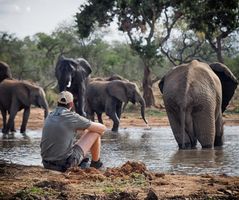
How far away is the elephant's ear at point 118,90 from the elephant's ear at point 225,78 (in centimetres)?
690

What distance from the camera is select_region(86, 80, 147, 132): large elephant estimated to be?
2125cm

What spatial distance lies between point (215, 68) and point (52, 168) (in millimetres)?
7080

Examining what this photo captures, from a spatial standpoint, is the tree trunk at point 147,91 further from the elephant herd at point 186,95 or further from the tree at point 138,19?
the elephant herd at point 186,95

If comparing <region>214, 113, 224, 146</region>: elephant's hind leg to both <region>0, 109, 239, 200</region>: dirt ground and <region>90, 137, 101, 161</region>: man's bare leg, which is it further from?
<region>0, 109, 239, 200</region>: dirt ground

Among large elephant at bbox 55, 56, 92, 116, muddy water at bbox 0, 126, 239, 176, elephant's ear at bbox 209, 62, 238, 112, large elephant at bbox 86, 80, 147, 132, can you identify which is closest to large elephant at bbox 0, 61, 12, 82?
large elephant at bbox 55, 56, 92, 116

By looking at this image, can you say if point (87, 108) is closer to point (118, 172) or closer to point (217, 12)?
point (217, 12)

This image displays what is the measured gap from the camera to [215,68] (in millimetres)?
14055

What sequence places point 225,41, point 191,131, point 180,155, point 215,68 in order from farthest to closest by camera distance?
point 225,41 → point 215,68 → point 191,131 → point 180,155

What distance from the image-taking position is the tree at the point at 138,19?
3156 cm

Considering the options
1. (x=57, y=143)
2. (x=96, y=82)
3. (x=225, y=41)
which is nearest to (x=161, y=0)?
(x=96, y=82)

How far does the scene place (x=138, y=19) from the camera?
32906mm

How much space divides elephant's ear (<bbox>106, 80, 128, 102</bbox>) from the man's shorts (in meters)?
Answer: 13.3

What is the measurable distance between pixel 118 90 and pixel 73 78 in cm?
308

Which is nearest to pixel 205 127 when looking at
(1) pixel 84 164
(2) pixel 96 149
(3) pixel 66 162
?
(2) pixel 96 149
